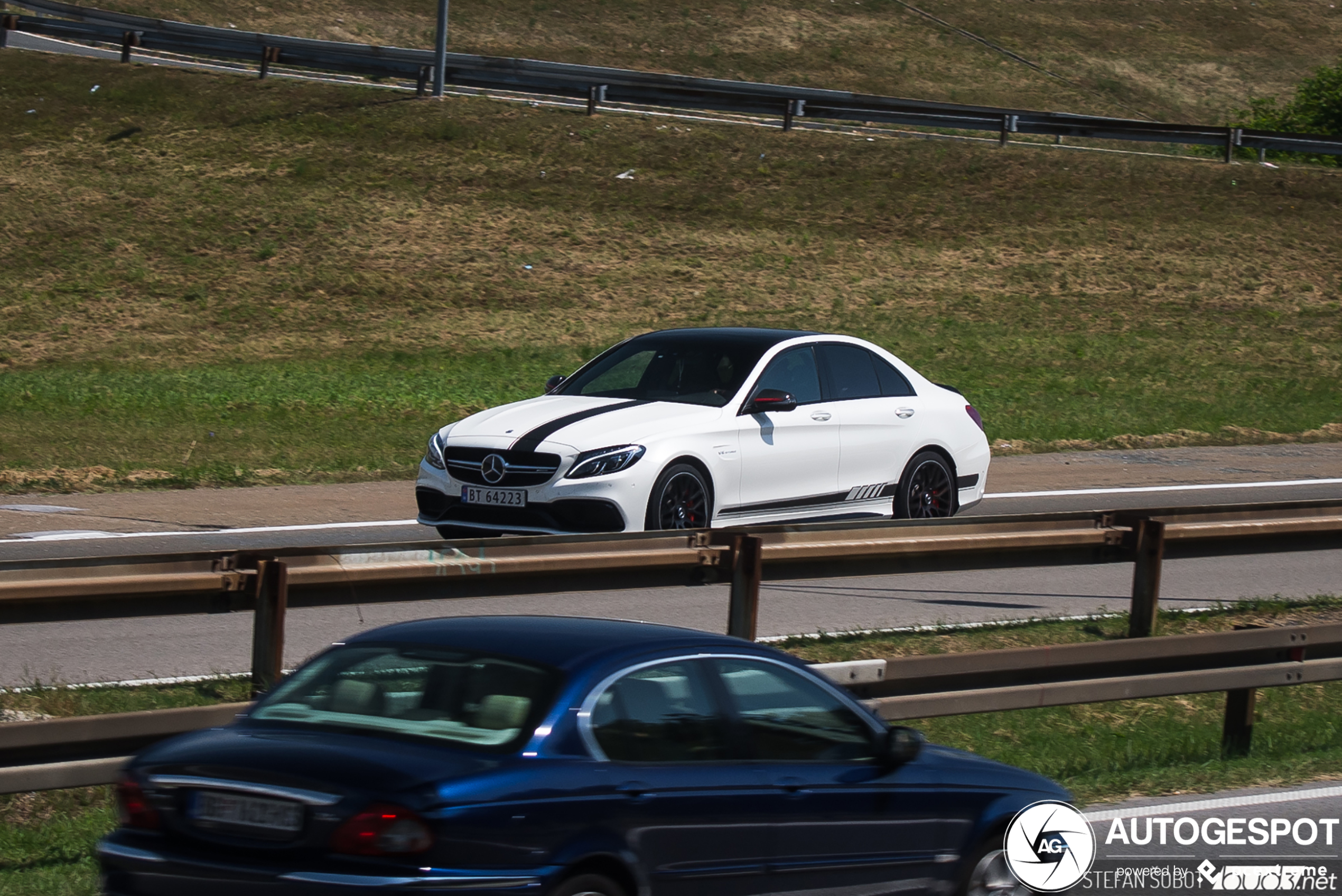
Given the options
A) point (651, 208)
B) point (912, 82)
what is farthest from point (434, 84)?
point (912, 82)

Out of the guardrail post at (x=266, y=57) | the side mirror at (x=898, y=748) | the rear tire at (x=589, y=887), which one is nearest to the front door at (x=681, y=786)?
the rear tire at (x=589, y=887)

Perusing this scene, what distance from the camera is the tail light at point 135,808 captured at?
4.39 metres

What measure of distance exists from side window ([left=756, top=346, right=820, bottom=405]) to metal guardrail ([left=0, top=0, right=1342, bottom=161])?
2520 cm

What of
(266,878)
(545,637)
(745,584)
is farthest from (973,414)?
(266,878)

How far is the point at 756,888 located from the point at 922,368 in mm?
20702

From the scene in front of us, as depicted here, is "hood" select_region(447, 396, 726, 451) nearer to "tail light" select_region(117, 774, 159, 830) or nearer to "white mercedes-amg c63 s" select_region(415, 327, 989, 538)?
"white mercedes-amg c63 s" select_region(415, 327, 989, 538)

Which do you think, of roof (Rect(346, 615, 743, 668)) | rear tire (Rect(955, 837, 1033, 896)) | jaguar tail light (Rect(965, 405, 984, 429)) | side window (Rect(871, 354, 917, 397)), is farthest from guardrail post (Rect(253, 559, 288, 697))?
jaguar tail light (Rect(965, 405, 984, 429))

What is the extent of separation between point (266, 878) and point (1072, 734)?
5.97m

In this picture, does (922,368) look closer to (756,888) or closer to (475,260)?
(475,260)

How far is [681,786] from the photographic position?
466cm

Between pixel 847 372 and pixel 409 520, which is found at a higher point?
pixel 847 372

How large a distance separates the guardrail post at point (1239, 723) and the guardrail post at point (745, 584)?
247 centimetres

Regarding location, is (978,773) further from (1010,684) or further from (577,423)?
(577,423)

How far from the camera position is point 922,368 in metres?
25.1
